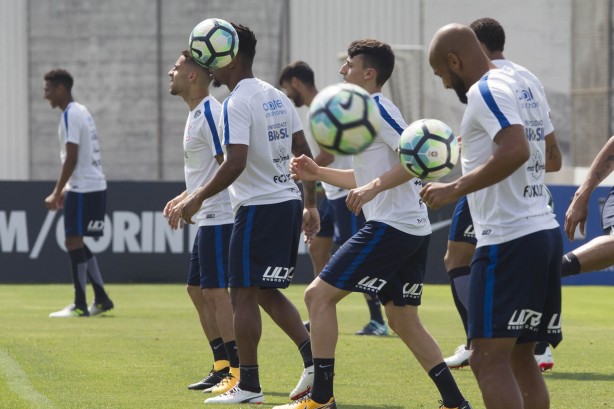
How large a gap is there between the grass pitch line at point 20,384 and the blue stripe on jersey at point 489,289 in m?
3.10

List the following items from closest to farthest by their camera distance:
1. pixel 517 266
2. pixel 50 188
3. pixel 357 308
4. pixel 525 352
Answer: pixel 517 266
pixel 525 352
pixel 357 308
pixel 50 188

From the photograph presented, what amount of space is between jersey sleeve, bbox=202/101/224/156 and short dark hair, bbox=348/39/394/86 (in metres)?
1.34

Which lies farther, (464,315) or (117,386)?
(464,315)

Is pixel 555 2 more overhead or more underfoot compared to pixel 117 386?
more overhead

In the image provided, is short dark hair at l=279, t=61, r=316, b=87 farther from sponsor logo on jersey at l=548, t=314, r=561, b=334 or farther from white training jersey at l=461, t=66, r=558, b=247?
sponsor logo on jersey at l=548, t=314, r=561, b=334

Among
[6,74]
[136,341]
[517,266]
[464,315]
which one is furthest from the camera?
[6,74]

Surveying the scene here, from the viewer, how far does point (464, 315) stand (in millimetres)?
9453

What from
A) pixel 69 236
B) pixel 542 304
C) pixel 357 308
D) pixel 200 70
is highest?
pixel 200 70

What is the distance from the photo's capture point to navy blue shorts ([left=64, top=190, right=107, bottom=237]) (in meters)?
14.3

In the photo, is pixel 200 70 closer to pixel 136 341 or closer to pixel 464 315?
pixel 464 315

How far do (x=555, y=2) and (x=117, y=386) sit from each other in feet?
77.5

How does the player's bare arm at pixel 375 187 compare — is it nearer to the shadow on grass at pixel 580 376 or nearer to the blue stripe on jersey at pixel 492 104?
the blue stripe on jersey at pixel 492 104

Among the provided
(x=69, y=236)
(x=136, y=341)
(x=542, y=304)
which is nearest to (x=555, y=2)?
(x=69, y=236)

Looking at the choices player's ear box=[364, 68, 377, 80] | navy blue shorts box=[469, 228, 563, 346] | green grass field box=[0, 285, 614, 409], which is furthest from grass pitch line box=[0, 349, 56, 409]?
navy blue shorts box=[469, 228, 563, 346]
